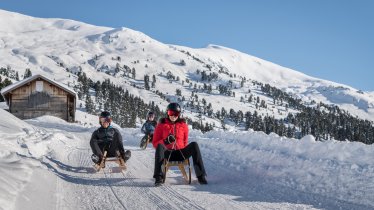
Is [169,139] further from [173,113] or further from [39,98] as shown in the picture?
[39,98]

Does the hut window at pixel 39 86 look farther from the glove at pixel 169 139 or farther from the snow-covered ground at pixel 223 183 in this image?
the glove at pixel 169 139

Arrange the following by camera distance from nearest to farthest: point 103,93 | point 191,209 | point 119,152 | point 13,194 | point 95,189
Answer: point 13,194
point 191,209
point 95,189
point 119,152
point 103,93

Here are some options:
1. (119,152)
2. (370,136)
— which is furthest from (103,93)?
(119,152)

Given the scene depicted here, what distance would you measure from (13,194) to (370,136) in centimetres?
18279

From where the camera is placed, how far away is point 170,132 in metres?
8.91

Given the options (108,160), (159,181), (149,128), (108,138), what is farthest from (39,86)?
(159,181)

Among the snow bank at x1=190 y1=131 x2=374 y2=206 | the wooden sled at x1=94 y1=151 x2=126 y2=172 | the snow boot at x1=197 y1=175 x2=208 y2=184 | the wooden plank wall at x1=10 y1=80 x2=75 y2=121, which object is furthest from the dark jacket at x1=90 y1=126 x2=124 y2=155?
the wooden plank wall at x1=10 y1=80 x2=75 y2=121

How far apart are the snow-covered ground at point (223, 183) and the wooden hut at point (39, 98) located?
3627 centimetres

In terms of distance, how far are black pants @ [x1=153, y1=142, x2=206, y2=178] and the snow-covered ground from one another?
0.30 m

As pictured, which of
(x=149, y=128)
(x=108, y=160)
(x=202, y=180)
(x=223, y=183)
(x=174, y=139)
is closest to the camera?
(x=202, y=180)

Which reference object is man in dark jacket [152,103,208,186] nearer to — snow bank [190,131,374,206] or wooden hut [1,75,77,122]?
snow bank [190,131,374,206]

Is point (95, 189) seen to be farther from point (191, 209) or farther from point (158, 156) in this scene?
point (191, 209)

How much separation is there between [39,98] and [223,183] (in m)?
42.2

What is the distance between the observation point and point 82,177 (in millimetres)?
9086
